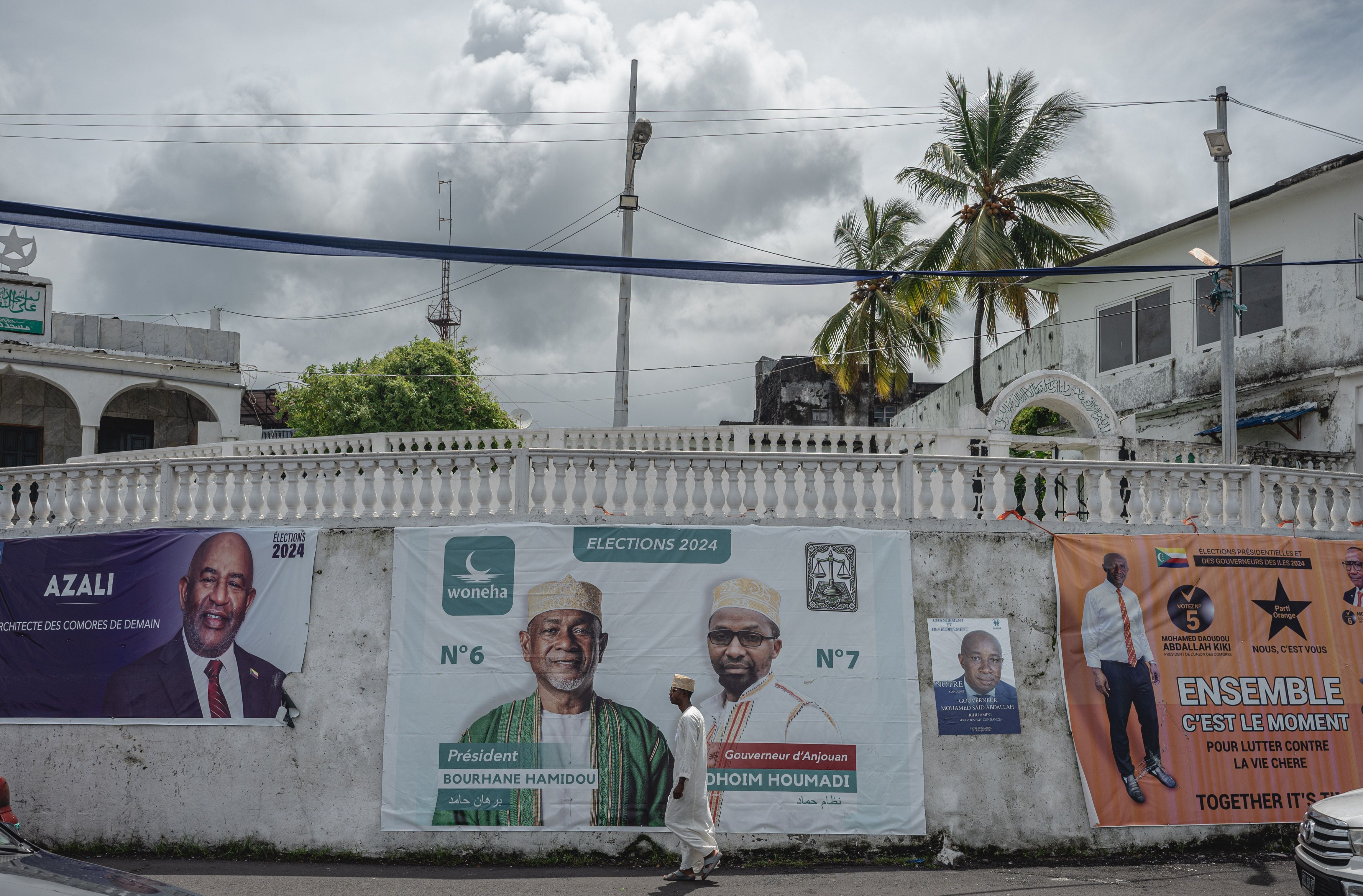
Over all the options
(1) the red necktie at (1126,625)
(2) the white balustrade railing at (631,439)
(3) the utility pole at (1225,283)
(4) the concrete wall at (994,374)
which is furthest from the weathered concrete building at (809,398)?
(1) the red necktie at (1126,625)

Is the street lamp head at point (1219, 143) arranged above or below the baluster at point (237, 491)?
above

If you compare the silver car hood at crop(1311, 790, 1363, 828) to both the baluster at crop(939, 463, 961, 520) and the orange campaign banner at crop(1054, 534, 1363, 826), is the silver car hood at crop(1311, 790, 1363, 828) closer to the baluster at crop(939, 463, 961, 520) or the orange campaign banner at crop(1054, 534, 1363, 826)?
the orange campaign banner at crop(1054, 534, 1363, 826)

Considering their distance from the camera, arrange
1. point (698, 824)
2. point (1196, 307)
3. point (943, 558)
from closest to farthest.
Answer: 1. point (698, 824)
2. point (943, 558)
3. point (1196, 307)

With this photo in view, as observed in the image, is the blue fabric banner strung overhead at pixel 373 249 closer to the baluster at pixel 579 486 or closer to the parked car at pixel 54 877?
the baluster at pixel 579 486

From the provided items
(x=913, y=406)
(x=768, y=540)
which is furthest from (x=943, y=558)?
(x=913, y=406)

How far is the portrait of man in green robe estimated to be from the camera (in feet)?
27.7

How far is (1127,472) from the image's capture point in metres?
9.47

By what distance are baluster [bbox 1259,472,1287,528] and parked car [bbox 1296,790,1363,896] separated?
10.5 feet

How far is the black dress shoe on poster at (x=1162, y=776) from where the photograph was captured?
28.9 ft

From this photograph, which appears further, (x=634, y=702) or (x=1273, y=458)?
(x=1273, y=458)

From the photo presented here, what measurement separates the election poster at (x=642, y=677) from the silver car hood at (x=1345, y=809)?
9.79ft

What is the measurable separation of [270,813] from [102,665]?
7.33 ft

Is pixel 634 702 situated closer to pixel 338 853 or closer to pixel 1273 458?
pixel 338 853

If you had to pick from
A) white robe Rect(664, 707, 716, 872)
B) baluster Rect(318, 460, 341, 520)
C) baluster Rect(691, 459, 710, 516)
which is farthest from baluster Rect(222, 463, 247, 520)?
white robe Rect(664, 707, 716, 872)
